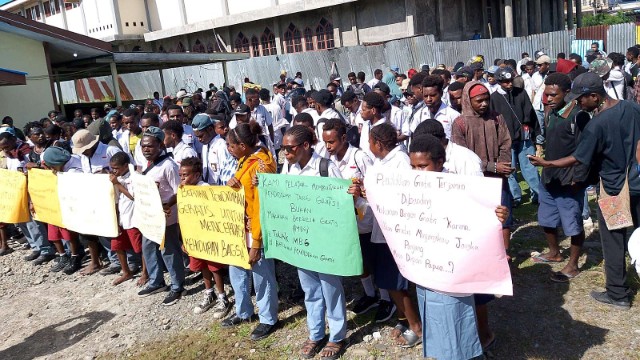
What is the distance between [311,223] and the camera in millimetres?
3973

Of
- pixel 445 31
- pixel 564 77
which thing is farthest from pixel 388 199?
pixel 445 31

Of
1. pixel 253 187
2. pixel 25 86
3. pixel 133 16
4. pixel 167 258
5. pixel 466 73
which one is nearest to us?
pixel 253 187

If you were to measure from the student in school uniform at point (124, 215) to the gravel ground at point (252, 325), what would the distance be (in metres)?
0.28

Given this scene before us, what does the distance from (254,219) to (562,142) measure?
A: 2.88 metres

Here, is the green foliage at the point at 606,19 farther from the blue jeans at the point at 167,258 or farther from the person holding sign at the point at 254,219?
the person holding sign at the point at 254,219

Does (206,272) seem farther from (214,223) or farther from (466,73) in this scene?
(466,73)

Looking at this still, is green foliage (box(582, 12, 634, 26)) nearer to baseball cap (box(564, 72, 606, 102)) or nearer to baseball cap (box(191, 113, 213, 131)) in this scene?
baseball cap (box(564, 72, 606, 102))

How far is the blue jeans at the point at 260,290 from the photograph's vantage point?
14.8ft

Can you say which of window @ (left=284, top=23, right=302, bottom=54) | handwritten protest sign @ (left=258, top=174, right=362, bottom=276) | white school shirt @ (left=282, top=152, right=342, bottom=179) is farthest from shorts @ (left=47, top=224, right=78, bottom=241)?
window @ (left=284, top=23, right=302, bottom=54)

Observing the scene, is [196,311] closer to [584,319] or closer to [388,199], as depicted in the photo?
[388,199]

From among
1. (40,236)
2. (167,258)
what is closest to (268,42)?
(40,236)

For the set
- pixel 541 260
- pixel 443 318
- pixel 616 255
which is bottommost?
pixel 541 260

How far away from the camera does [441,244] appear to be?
3.25 metres

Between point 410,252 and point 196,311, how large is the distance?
2.75m
